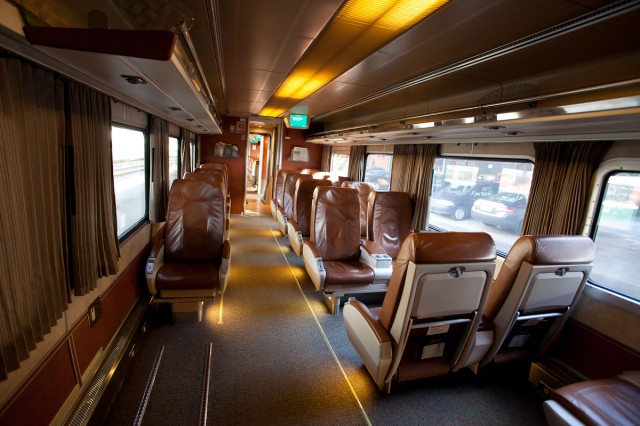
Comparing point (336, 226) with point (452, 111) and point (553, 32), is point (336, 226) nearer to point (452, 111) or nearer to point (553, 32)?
point (452, 111)

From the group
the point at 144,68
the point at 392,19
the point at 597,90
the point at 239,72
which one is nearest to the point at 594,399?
the point at 597,90

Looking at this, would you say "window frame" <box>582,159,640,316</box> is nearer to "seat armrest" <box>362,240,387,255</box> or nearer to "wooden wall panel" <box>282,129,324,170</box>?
"seat armrest" <box>362,240,387,255</box>

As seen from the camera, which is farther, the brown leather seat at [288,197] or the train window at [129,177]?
the brown leather seat at [288,197]

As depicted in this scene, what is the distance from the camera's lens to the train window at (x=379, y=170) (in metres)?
6.38

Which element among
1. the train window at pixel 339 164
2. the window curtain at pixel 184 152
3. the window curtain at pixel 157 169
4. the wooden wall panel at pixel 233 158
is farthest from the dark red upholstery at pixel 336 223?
the wooden wall panel at pixel 233 158

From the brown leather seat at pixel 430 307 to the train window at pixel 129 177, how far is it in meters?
2.61

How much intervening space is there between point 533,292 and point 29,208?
2.97 m

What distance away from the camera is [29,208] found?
135cm

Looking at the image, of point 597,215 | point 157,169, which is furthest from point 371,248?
point 157,169

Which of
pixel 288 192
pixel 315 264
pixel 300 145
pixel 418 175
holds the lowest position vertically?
pixel 315 264

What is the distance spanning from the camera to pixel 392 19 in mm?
1789

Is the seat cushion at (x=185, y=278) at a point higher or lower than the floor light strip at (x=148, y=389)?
higher

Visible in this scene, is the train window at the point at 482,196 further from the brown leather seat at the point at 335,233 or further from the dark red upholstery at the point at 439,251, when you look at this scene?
the dark red upholstery at the point at 439,251

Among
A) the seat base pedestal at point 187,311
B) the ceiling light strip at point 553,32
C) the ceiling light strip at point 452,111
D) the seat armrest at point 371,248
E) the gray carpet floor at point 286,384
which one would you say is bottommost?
the gray carpet floor at point 286,384
